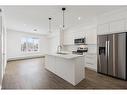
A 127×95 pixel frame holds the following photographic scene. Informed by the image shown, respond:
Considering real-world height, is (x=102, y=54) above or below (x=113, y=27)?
below

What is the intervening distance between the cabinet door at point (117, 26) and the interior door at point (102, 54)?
0.39m

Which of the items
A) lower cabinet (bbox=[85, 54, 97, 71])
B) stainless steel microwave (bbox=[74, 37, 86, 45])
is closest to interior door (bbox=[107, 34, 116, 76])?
lower cabinet (bbox=[85, 54, 97, 71])

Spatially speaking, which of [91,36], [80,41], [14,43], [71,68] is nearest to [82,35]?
[80,41]

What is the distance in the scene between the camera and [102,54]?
4055 millimetres

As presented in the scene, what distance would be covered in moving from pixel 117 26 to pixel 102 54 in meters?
1.19

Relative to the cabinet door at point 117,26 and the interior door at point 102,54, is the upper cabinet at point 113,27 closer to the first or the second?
the cabinet door at point 117,26

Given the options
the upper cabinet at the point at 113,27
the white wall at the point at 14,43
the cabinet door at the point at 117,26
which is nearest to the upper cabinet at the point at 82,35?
the upper cabinet at the point at 113,27

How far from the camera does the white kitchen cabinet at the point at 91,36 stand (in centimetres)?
479

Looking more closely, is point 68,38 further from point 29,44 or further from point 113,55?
point 29,44

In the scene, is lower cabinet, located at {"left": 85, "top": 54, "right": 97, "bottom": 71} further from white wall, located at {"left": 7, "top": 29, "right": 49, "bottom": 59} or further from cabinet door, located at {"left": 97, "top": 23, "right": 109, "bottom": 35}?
white wall, located at {"left": 7, "top": 29, "right": 49, "bottom": 59}

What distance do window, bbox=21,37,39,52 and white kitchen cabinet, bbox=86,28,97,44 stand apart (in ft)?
18.2

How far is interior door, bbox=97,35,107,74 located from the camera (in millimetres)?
3930
